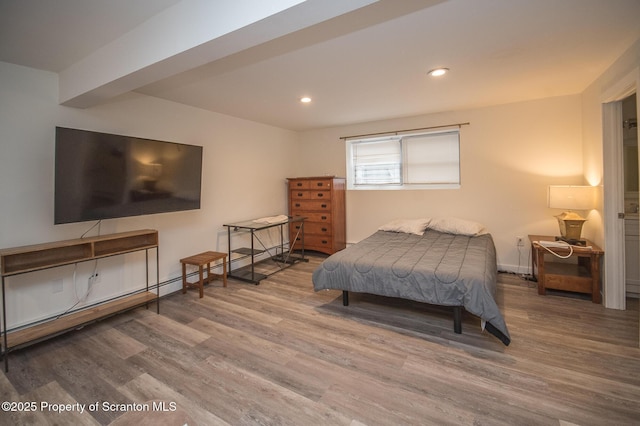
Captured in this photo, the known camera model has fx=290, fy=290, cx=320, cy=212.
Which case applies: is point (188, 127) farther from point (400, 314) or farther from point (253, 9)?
point (400, 314)

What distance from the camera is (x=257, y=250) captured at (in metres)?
4.74

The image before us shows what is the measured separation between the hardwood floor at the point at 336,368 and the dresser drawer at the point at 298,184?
2583 millimetres

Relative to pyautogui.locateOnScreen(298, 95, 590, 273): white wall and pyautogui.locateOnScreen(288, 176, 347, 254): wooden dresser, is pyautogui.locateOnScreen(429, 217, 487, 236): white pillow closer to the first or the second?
pyautogui.locateOnScreen(298, 95, 590, 273): white wall

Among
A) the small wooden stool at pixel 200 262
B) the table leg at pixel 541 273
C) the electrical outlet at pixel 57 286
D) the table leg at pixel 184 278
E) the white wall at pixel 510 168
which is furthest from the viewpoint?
the white wall at pixel 510 168

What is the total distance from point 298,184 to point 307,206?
442mm

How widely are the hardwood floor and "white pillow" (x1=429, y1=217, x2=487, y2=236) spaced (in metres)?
1.08

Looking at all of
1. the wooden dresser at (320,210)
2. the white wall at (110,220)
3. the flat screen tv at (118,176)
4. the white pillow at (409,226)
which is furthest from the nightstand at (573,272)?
the flat screen tv at (118,176)

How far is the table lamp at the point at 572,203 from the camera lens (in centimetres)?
312

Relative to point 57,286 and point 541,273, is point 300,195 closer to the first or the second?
point 57,286

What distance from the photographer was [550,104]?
3707 mm

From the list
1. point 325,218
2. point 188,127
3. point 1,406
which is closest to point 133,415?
point 1,406

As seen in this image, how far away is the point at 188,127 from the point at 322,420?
140 inches

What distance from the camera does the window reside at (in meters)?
4.46

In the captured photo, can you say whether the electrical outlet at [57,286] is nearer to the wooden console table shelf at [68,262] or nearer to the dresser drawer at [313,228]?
the wooden console table shelf at [68,262]
